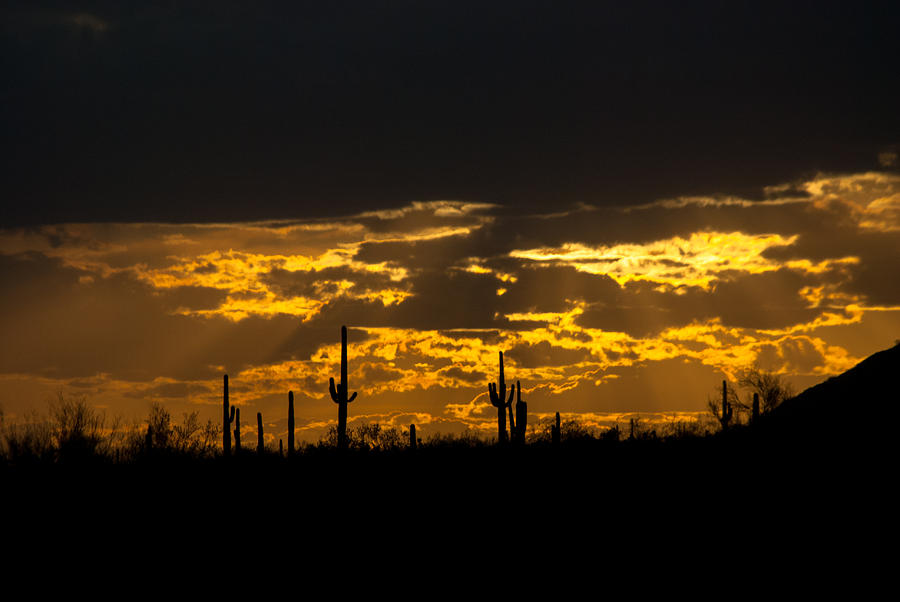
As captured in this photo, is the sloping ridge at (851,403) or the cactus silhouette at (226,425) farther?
the cactus silhouette at (226,425)

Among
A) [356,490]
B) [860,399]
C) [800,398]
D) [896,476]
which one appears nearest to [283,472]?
A: [356,490]

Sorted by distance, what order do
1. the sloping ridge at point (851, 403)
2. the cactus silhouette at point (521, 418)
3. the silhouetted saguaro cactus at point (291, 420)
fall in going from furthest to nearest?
the silhouetted saguaro cactus at point (291, 420)
the cactus silhouette at point (521, 418)
the sloping ridge at point (851, 403)

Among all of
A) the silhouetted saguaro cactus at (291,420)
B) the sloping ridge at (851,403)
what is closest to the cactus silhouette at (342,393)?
the silhouetted saguaro cactus at (291,420)

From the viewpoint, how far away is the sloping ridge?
68.0ft

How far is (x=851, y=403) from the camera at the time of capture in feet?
73.5

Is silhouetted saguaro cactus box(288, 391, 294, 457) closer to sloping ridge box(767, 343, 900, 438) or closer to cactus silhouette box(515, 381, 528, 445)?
cactus silhouette box(515, 381, 528, 445)

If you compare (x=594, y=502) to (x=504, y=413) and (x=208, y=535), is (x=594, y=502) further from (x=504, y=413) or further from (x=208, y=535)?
(x=504, y=413)

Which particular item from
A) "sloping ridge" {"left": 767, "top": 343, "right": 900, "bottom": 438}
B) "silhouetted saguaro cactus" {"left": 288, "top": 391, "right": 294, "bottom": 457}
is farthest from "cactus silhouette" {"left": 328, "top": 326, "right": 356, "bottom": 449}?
"sloping ridge" {"left": 767, "top": 343, "right": 900, "bottom": 438}

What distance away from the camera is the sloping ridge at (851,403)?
20734mm

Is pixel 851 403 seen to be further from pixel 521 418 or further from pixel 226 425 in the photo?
pixel 226 425

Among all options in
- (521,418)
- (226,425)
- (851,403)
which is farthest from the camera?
(226,425)

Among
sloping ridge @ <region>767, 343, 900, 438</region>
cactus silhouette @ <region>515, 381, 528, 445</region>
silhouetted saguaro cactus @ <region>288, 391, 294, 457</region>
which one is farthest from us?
silhouetted saguaro cactus @ <region>288, 391, 294, 457</region>

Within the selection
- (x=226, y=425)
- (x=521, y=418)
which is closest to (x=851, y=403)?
(x=521, y=418)

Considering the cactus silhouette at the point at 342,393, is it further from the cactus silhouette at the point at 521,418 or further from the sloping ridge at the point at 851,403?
the sloping ridge at the point at 851,403
